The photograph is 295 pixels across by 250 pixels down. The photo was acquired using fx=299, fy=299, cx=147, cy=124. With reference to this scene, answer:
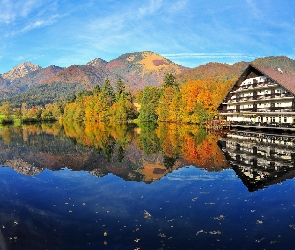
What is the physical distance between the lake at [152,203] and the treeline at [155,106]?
49016 millimetres

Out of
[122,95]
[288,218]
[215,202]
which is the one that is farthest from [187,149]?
[122,95]

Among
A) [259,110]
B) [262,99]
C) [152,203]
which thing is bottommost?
[152,203]

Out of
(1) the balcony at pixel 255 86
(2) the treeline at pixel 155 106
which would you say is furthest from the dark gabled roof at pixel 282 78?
(2) the treeline at pixel 155 106

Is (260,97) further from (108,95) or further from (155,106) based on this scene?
(108,95)

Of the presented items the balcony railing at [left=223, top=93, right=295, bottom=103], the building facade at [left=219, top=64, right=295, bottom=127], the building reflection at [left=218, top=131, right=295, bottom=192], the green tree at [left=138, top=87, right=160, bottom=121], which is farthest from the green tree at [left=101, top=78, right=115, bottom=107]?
the building reflection at [left=218, top=131, right=295, bottom=192]

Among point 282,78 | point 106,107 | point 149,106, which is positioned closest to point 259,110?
point 282,78

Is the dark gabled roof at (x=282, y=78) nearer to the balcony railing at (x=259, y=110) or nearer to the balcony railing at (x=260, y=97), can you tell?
the balcony railing at (x=260, y=97)

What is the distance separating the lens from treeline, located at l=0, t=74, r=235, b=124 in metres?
76.8

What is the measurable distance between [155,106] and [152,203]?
9002cm

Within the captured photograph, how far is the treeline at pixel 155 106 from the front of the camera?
76.8 m

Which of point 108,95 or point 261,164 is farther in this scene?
point 108,95

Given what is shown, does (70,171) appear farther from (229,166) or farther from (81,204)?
(229,166)

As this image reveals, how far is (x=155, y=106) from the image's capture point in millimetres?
104625

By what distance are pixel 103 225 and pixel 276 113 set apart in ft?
160
